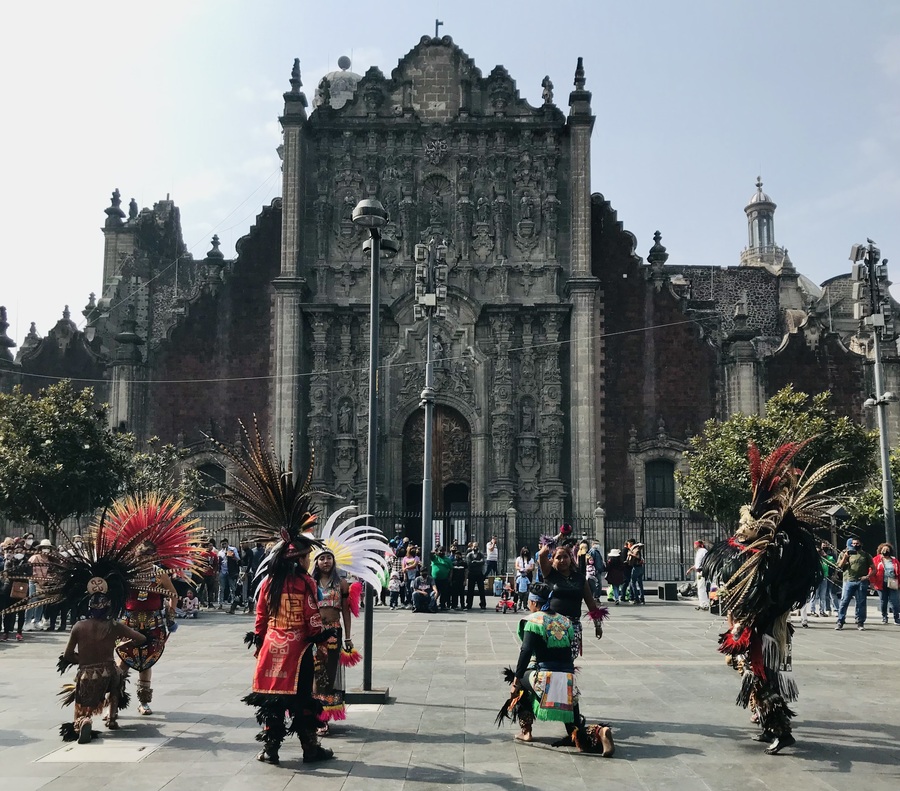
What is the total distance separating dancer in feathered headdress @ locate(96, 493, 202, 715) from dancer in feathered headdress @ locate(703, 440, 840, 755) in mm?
5288

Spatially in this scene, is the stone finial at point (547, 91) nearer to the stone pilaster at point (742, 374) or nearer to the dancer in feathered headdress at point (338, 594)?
the stone pilaster at point (742, 374)

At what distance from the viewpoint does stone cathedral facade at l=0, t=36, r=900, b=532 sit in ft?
105

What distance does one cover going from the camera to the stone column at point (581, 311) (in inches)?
1240

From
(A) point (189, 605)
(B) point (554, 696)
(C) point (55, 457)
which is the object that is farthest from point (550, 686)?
(C) point (55, 457)

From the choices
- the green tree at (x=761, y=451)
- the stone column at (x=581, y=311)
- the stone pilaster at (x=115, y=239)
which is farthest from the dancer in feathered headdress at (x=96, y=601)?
the stone pilaster at (x=115, y=239)

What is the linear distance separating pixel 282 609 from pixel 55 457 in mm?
18117

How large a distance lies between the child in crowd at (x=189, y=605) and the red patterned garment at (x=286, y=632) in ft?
41.2

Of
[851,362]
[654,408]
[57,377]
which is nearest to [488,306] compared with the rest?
[654,408]

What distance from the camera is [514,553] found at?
3027 centimetres

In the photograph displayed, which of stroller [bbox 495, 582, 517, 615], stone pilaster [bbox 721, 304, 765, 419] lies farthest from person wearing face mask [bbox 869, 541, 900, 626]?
stone pilaster [bbox 721, 304, 765, 419]

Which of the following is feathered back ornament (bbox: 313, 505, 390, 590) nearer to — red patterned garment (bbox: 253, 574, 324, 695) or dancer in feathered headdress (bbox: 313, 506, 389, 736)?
dancer in feathered headdress (bbox: 313, 506, 389, 736)

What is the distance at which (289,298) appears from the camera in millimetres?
32719

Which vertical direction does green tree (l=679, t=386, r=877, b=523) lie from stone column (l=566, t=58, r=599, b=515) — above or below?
below

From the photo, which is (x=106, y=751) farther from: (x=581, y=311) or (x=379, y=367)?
(x=581, y=311)
